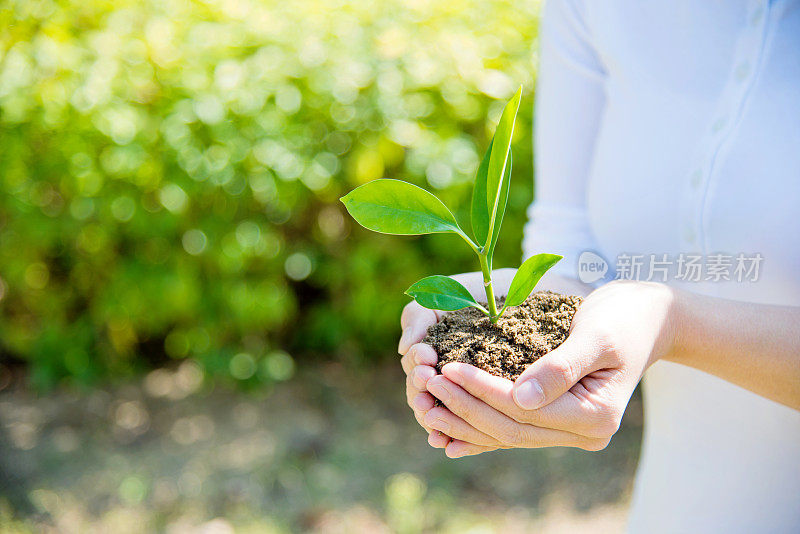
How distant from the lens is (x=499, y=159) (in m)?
0.76

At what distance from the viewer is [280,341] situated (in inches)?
99.7

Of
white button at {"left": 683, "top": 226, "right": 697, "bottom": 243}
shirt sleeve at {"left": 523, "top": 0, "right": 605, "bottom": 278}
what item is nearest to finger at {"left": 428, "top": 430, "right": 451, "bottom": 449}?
shirt sleeve at {"left": 523, "top": 0, "right": 605, "bottom": 278}

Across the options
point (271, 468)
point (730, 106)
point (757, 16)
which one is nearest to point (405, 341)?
point (730, 106)

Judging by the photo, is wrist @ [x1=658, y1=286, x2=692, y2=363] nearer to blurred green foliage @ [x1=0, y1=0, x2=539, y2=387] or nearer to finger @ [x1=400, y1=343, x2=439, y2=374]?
finger @ [x1=400, y1=343, x2=439, y2=374]

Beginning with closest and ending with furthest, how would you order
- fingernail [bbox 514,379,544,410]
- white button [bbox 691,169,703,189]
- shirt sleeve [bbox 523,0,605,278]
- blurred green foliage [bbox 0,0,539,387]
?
fingernail [bbox 514,379,544,410], white button [bbox 691,169,703,189], shirt sleeve [bbox 523,0,605,278], blurred green foliage [bbox 0,0,539,387]

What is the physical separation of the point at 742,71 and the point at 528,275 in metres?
0.45

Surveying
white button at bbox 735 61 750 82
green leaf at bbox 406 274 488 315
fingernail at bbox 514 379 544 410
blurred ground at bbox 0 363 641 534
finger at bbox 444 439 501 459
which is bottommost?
blurred ground at bbox 0 363 641 534

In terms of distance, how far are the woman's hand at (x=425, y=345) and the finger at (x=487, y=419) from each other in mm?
18

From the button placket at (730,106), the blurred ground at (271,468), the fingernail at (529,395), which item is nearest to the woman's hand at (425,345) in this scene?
the fingernail at (529,395)

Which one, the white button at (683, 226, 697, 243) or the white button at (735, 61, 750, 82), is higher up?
the white button at (735, 61, 750, 82)

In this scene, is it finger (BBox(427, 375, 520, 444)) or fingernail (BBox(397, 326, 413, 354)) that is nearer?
finger (BBox(427, 375, 520, 444))

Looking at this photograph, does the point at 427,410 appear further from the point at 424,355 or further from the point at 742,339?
the point at 742,339

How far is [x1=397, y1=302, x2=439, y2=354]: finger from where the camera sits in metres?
0.86

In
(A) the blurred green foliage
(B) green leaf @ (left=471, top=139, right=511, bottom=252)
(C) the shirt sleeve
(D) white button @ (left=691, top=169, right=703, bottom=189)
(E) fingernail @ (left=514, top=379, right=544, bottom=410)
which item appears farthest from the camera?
(A) the blurred green foliage
